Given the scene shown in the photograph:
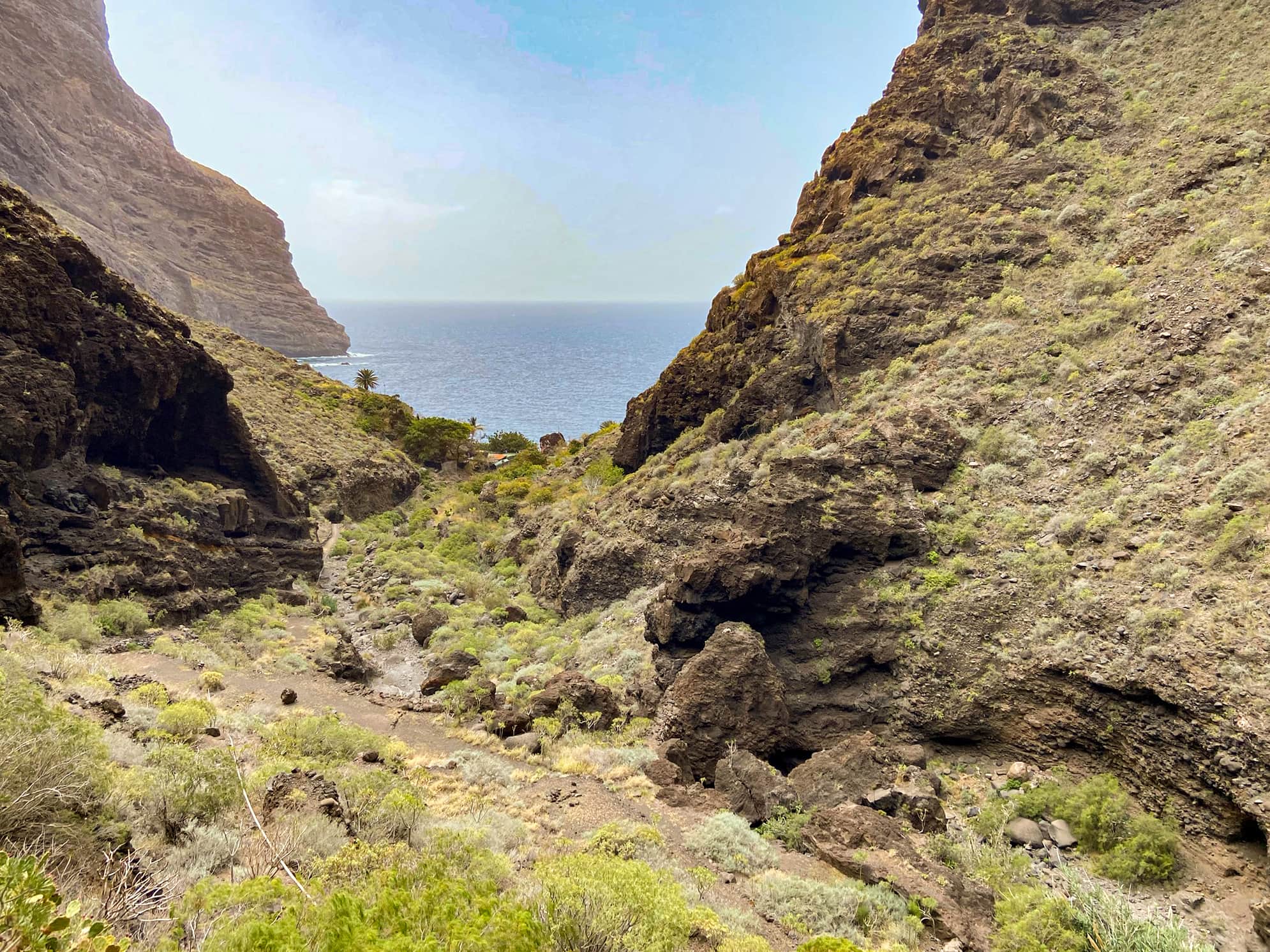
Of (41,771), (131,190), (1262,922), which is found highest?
(131,190)

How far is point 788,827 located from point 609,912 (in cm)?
483

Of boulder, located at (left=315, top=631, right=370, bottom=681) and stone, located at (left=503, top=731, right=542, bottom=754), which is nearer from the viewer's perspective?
stone, located at (left=503, top=731, right=542, bottom=754)

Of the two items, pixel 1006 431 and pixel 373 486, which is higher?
pixel 1006 431

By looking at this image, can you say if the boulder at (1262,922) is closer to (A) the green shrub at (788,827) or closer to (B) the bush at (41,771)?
(A) the green shrub at (788,827)

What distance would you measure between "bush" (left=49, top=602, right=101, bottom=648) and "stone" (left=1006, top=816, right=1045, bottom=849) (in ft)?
56.1

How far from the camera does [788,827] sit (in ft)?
26.6

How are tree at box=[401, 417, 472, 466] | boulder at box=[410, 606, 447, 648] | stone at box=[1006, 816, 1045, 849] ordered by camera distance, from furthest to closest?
tree at box=[401, 417, 472, 466], boulder at box=[410, 606, 447, 648], stone at box=[1006, 816, 1045, 849]

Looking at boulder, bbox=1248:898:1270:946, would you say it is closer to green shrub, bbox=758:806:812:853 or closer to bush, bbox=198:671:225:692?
Result: green shrub, bbox=758:806:812:853

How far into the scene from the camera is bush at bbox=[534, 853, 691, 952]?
4.20m

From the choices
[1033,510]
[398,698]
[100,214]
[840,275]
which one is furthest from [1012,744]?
[100,214]

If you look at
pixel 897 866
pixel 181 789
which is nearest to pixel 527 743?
pixel 181 789

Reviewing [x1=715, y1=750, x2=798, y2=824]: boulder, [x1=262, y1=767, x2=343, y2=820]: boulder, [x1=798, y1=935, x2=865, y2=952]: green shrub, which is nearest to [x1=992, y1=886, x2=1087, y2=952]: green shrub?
[x1=798, y1=935, x2=865, y2=952]: green shrub

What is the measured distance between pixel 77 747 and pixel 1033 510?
14449 mm

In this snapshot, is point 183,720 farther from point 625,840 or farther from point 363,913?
point 363,913
